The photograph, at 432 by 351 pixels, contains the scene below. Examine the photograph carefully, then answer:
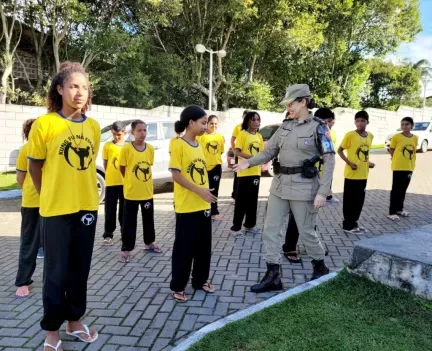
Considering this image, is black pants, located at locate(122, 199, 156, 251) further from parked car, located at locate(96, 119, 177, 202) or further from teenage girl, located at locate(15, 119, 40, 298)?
parked car, located at locate(96, 119, 177, 202)

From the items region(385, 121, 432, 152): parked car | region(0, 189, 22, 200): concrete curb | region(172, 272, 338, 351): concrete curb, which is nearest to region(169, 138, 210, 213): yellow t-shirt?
region(172, 272, 338, 351): concrete curb

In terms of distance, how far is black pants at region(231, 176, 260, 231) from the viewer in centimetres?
558

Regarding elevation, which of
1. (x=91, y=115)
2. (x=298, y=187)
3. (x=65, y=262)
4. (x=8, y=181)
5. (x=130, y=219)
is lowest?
(x=8, y=181)

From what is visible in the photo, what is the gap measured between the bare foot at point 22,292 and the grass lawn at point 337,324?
2021 mm

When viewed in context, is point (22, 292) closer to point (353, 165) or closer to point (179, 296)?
point (179, 296)

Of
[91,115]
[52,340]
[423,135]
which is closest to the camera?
[52,340]

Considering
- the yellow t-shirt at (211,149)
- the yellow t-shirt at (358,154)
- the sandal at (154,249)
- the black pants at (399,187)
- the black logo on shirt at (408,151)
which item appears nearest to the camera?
the sandal at (154,249)

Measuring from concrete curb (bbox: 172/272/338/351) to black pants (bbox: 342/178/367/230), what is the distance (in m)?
2.19

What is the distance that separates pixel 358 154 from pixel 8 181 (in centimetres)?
887

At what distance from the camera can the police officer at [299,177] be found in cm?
359

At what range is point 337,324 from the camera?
2941 mm

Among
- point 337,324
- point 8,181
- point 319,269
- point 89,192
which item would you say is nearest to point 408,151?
point 319,269

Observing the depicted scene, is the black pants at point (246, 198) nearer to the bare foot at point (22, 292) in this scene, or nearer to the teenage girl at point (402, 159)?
the teenage girl at point (402, 159)

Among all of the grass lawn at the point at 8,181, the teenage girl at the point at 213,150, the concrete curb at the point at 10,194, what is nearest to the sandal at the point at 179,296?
the teenage girl at the point at 213,150
